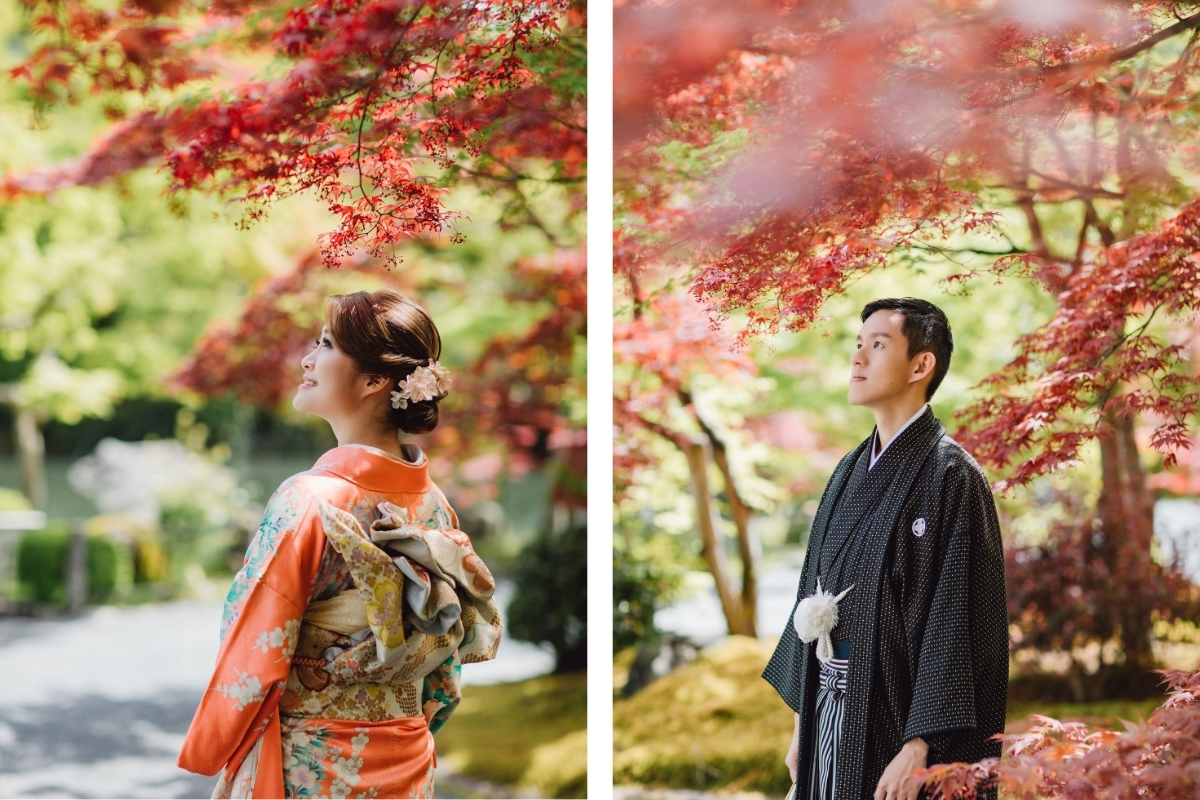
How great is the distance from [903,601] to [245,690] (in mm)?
1309

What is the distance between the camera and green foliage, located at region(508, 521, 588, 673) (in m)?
4.72

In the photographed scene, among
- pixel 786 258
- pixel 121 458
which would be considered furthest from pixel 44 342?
pixel 786 258

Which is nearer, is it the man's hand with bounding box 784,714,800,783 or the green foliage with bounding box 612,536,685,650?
the man's hand with bounding box 784,714,800,783

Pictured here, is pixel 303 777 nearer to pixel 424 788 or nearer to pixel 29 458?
pixel 424 788

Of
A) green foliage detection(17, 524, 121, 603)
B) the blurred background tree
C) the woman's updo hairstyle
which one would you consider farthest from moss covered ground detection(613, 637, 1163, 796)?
green foliage detection(17, 524, 121, 603)

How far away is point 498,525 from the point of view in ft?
31.7

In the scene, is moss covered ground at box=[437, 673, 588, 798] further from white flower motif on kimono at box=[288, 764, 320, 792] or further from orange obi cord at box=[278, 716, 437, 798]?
white flower motif on kimono at box=[288, 764, 320, 792]

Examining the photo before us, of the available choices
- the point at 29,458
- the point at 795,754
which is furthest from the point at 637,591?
the point at 29,458

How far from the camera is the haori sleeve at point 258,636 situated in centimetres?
179

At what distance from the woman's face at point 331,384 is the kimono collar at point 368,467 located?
0.26 ft

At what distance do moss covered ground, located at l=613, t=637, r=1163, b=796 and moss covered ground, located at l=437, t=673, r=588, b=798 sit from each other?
522mm

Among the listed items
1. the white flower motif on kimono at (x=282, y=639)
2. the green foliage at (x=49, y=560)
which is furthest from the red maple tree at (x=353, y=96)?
the green foliage at (x=49, y=560)

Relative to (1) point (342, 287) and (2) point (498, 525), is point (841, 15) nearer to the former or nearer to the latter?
(1) point (342, 287)

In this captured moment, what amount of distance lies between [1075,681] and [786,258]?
261 centimetres
